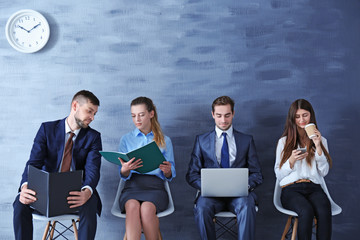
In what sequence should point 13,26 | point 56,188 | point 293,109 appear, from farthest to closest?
point 13,26, point 293,109, point 56,188

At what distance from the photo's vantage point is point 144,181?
2.71 m

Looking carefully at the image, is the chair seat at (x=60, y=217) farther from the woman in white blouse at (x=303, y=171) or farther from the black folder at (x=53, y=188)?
the woman in white blouse at (x=303, y=171)

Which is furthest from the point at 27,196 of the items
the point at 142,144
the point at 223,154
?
the point at 223,154

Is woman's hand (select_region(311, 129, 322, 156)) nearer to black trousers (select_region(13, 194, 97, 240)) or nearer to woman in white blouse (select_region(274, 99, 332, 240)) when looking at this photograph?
woman in white blouse (select_region(274, 99, 332, 240))

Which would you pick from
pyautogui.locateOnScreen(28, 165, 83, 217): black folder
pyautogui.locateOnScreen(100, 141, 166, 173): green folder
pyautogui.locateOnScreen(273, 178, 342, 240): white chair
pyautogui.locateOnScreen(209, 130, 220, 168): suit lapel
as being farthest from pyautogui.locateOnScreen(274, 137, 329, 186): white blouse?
pyautogui.locateOnScreen(28, 165, 83, 217): black folder

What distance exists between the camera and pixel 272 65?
3.19 m

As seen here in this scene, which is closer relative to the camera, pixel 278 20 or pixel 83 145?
pixel 83 145

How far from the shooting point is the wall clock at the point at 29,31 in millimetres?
3141

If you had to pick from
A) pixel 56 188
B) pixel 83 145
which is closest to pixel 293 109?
pixel 83 145

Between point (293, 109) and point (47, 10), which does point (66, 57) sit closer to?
point (47, 10)

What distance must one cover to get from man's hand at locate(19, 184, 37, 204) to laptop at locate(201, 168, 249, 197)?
1140mm

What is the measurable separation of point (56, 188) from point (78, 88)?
1.23 m

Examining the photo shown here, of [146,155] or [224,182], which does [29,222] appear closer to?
[146,155]

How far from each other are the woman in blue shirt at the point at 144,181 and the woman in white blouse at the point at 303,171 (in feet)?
2.91
